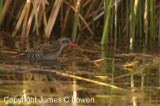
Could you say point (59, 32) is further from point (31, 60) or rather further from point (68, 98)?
point (68, 98)

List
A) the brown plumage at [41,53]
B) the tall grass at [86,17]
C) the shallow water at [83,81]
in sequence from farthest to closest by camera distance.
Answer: the tall grass at [86,17], the brown plumage at [41,53], the shallow water at [83,81]

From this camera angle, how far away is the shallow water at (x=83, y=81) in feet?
12.9

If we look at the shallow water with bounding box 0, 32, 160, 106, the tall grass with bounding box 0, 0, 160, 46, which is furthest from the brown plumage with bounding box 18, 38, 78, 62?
the tall grass with bounding box 0, 0, 160, 46

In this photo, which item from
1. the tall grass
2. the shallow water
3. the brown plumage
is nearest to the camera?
the shallow water

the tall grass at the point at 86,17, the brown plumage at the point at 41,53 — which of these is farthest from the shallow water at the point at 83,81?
the tall grass at the point at 86,17

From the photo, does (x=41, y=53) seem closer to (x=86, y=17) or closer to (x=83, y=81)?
(x=83, y=81)

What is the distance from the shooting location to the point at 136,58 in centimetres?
664

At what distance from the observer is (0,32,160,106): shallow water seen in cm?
392

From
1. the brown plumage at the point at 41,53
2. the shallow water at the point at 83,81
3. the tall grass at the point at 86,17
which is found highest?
the tall grass at the point at 86,17

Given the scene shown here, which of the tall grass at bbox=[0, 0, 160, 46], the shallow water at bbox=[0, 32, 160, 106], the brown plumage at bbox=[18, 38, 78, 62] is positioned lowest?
the shallow water at bbox=[0, 32, 160, 106]

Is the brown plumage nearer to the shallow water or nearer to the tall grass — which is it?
the shallow water

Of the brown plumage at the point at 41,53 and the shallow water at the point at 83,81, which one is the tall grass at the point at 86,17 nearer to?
the brown plumage at the point at 41,53

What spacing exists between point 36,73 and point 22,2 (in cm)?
627

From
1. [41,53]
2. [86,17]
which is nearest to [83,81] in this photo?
[41,53]
